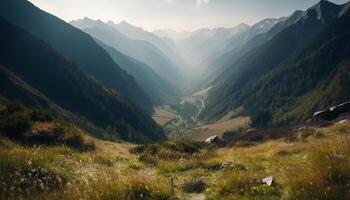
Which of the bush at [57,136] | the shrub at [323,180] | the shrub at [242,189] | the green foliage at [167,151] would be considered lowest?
the green foliage at [167,151]

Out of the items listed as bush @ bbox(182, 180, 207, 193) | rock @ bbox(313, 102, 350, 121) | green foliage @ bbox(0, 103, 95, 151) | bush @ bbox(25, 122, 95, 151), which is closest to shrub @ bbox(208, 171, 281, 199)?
bush @ bbox(182, 180, 207, 193)

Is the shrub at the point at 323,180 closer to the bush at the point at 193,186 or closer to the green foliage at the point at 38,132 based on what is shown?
the bush at the point at 193,186

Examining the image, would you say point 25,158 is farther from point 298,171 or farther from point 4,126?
point 4,126

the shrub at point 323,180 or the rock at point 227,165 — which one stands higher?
the shrub at point 323,180

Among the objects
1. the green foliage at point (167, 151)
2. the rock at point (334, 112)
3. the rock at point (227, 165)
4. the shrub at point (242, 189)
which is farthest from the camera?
the rock at point (334, 112)

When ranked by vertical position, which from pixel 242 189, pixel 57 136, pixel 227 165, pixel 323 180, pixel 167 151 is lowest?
pixel 167 151

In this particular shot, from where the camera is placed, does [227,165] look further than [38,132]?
No

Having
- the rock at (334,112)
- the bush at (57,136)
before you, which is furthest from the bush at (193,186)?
the rock at (334,112)

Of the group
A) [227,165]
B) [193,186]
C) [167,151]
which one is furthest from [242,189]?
[167,151]

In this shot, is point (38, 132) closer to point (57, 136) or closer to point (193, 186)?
point (57, 136)

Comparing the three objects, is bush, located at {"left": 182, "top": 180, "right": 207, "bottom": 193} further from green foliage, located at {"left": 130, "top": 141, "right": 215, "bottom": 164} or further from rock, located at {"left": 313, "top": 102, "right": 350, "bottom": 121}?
rock, located at {"left": 313, "top": 102, "right": 350, "bottom": 121}

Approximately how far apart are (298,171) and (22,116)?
56.7 ft

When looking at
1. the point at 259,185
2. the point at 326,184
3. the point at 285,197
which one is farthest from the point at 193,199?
the point at 326,184

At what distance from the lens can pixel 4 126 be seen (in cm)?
1995
